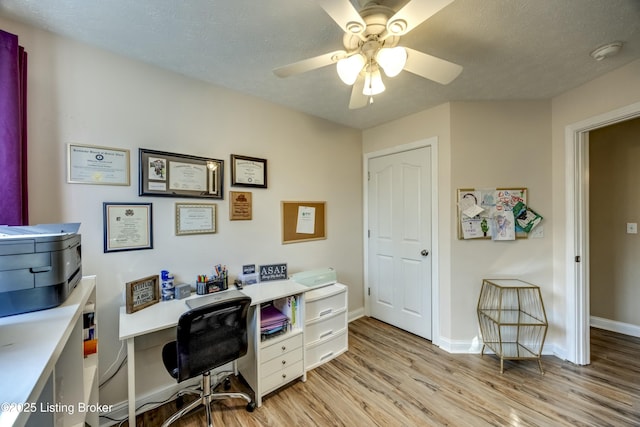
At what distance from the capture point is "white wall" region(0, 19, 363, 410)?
1.45m

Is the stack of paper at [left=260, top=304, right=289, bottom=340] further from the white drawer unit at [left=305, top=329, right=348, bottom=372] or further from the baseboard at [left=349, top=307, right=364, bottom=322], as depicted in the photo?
the baseboard at [left=349, top=307, right=364, bottom=322]

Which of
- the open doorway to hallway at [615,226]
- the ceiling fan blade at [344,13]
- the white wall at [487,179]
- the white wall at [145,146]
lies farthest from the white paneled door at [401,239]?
the open doorway to hallway at [615,226]

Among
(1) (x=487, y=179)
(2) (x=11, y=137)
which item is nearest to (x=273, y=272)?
(2) (x=11, y=137)

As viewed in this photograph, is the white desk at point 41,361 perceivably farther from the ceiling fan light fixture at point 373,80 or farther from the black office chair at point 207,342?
the ceiling fan light fixture at point 373,80

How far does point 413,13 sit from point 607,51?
159 centimetres

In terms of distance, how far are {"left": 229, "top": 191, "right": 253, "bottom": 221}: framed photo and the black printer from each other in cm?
115

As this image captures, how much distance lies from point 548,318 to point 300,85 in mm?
3008

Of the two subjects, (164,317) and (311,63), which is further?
(164,317)

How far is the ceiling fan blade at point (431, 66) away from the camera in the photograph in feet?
3.89

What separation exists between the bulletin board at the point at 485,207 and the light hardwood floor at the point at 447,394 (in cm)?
112

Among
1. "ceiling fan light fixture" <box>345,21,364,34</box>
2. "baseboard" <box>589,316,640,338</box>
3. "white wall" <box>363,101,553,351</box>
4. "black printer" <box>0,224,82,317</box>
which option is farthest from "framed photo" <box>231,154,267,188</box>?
"baseboard" <box>589,316,640,338</box>

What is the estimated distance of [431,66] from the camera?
124 centimetres

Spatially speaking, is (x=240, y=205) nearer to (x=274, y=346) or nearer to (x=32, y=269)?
(x=274, y=346)

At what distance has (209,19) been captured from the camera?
4.41ft
